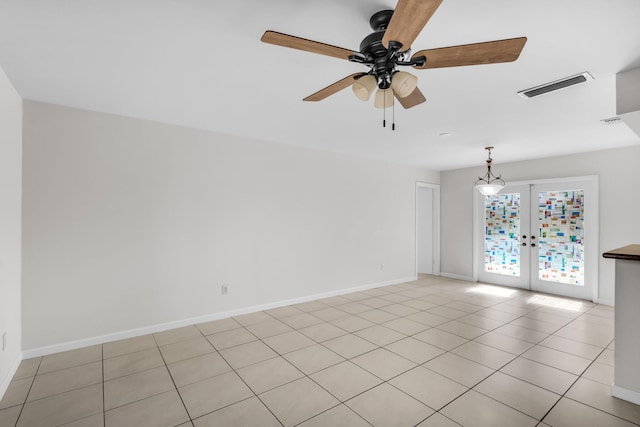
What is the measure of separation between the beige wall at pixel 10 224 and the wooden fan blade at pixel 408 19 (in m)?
2.89

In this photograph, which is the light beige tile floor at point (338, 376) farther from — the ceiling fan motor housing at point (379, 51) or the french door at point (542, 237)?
the ceiling fan motor housing at point (379, 51)

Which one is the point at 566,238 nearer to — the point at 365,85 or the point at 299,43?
the point at 365,85

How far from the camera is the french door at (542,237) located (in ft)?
16.4

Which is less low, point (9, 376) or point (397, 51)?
point (397, 51)

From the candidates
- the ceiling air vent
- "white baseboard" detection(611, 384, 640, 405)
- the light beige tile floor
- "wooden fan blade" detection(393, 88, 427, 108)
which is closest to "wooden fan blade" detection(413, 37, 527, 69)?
"wooden fan blade" detection(393, 88, 427, 108)

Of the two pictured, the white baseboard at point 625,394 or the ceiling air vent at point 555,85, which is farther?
the ceiling air vent at point 555,85

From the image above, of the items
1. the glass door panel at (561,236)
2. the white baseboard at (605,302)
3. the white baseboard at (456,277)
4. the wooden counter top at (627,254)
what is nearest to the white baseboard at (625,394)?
the wooden counter top at (627,254)

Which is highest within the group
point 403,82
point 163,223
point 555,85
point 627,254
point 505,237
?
point 555,85

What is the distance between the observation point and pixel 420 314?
4277 mm

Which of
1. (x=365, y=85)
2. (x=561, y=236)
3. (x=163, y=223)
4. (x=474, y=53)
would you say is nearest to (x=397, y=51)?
(x=365, y=85)

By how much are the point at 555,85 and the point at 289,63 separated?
2.15 meters

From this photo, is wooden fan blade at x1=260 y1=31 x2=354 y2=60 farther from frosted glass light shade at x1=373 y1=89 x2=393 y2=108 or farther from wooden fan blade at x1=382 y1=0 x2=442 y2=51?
frosted glass light shade at x1=373 y1=89 x2=393 y2=108

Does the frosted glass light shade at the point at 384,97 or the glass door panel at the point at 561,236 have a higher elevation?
the frosted glass light shade at the point at 384,97

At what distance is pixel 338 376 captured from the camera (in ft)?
8.57
